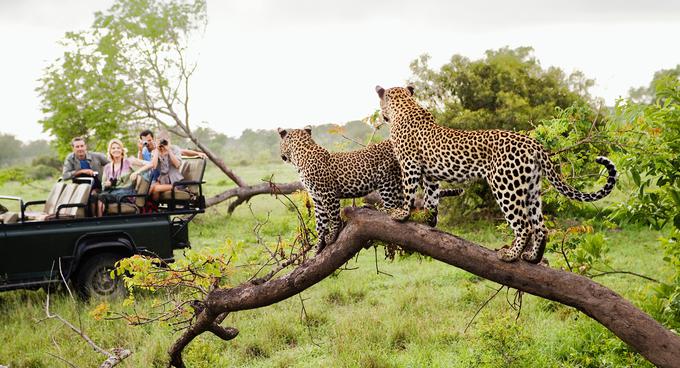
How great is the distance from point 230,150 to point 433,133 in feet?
137

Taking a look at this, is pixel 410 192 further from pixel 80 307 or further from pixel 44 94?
pixel 44 94

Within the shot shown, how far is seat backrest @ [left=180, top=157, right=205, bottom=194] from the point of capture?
29.8 feet

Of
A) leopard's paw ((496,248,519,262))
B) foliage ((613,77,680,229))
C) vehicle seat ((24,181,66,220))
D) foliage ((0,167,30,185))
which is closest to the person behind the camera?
leopard's paw ((496,248,519,262))

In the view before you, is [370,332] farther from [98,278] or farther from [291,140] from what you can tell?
[98,278]

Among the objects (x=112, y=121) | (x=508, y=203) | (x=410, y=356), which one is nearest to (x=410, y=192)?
(x=508, y=203)

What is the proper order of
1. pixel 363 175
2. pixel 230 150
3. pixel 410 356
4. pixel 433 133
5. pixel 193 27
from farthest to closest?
pixel 230 150
pixel 193 27
pixel 410 356
pixel 363 175
pixel 433 133

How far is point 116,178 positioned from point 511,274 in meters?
6.66

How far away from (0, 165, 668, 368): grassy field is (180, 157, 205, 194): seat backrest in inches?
69.2

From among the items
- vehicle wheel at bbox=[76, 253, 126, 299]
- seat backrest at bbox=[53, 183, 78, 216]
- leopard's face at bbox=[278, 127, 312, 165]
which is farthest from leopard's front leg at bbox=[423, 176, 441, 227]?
seat backrest at bbox=[53, 183, 78, 216]

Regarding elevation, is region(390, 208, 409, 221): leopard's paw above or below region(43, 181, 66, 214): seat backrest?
above

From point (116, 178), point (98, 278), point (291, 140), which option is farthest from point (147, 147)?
point (291, 140)

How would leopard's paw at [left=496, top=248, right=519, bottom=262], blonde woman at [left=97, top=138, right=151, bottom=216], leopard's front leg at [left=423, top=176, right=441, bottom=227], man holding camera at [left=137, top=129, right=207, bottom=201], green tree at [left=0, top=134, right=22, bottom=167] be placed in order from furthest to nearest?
green tree at [left=0, top=134, right=22, bottom=167]
blonde woman at [left=97, top=138, right=151, bottom=216]
man holding camera at [left=137, top=129, right=207, bottom=201]
leopard's front leg at [left=423, top=176, right=441, bottom=227]
leopard's paw at [left=496, top=248, right=519, bottom=262]

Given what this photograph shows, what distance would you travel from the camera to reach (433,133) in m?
3.77

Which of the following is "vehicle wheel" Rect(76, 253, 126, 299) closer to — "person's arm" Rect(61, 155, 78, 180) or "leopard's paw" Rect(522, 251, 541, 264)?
"person's arm" Rect(61, 155, 78, 180)
